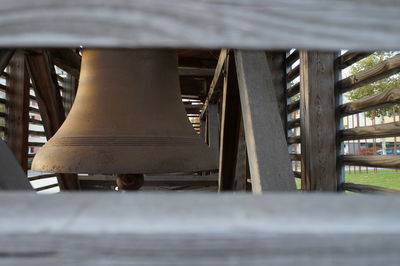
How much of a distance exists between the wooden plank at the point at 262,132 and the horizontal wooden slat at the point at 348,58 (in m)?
0.73

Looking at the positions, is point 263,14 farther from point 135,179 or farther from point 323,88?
point 323,88

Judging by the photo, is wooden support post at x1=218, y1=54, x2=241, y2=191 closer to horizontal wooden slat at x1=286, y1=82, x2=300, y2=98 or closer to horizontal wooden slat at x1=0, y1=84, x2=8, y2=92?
horizontal wooden slat at x1=286, y1=82, x2=300, y2=98

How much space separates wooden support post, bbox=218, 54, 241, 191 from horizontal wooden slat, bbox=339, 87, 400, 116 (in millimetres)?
621

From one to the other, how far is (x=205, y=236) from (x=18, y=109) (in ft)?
11.6

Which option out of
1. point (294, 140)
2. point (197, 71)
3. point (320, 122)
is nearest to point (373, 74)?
point (320, 122)

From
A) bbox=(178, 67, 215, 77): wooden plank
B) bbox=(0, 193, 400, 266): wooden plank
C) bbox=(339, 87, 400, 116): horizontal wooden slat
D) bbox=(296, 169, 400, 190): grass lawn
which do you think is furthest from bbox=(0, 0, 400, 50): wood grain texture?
bbox=(296, 169, 400, 190): grass lawn

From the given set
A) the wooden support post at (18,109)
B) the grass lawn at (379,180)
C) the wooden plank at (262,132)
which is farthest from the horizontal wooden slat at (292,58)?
the grass lawn at (379,180)

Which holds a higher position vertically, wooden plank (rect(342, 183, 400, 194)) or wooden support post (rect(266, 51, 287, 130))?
wooden support post (rect(266, 51, 287, 130))

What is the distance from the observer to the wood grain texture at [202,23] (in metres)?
0.42

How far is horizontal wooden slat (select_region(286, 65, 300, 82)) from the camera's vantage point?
2.61 m

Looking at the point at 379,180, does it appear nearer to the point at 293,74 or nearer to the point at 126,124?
the point at 293,74

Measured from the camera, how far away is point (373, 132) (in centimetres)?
191

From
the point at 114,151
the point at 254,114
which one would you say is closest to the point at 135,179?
the point at 114,151

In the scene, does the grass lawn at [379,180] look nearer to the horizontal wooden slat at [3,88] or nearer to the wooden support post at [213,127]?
the wooden support post at [213,127]
